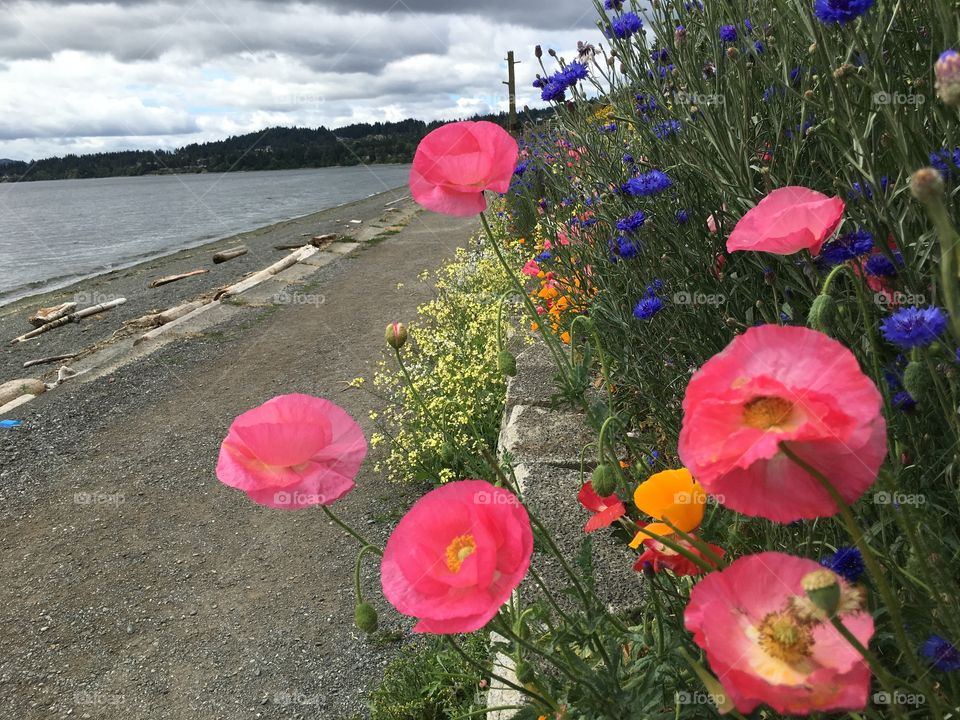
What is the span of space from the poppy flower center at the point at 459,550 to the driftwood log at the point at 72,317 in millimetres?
12765

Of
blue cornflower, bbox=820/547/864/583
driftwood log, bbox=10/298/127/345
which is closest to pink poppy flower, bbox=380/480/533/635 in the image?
blue cornflower, bbox=820/547/864/583

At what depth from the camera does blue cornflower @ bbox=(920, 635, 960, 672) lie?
38.5 inches

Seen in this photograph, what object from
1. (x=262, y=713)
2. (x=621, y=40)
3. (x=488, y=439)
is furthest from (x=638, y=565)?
(x=488, y=439)

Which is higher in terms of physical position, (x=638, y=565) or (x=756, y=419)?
(x=756, y=419)

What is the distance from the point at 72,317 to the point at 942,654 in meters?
13.7

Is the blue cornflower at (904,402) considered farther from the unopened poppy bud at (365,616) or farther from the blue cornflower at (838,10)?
the unopened poppy bud at (365,616)

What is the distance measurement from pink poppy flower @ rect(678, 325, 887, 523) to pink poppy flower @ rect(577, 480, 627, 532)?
640 mm

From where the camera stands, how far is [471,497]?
960 millimetres

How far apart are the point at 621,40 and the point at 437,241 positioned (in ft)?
35.2

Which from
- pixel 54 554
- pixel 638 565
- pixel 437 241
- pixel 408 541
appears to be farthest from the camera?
pixel 437 241

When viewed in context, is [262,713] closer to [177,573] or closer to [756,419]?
[177,573]

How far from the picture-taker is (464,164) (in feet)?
4.24

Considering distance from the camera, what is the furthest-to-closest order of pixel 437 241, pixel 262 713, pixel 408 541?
1. pixel 437 241
2. pixel 262 713
3. pixel 408 541

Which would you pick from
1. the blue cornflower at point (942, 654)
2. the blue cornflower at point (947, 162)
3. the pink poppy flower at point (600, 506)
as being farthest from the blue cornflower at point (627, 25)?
the blue cornflower at point (942, 654)
